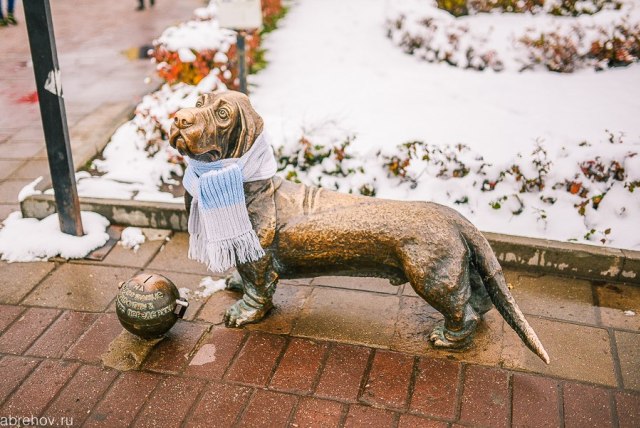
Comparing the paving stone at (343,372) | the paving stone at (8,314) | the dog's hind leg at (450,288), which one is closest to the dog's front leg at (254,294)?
the paving stone at (343,372)

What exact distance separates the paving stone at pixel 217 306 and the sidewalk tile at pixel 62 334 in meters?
0.67

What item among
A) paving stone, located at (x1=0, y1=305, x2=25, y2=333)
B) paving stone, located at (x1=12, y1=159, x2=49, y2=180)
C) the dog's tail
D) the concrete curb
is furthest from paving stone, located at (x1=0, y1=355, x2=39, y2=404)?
the concrete curb

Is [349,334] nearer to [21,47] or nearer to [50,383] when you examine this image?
[50,383]

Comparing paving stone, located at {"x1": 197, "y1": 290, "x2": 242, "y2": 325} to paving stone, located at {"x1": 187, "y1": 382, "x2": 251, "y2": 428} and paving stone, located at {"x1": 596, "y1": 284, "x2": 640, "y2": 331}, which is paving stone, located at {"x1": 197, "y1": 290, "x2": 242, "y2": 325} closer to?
paving stone, located at {"x1": 187, "y1": 382, "x2": 251, "y2": 428}

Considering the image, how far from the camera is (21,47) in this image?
1001cm

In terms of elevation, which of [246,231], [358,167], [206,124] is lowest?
[358,167]

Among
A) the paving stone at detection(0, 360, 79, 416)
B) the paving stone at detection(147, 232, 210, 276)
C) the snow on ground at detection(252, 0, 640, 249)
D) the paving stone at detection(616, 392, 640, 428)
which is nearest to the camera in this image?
the paving stone at detection(616, 392, 640, 428)

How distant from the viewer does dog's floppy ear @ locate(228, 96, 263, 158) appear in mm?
3430

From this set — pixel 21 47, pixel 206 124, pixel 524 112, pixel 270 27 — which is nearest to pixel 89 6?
pixel 21 47

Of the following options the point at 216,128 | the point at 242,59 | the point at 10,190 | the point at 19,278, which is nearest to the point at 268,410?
the point at 216,128

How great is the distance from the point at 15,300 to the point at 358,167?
269 centimetres

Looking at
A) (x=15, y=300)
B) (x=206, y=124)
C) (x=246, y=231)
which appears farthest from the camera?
(x=15, y=300)

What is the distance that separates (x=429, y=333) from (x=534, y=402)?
0.72 meters

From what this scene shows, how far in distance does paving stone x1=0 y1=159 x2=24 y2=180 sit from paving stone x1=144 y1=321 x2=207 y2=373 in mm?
3041
